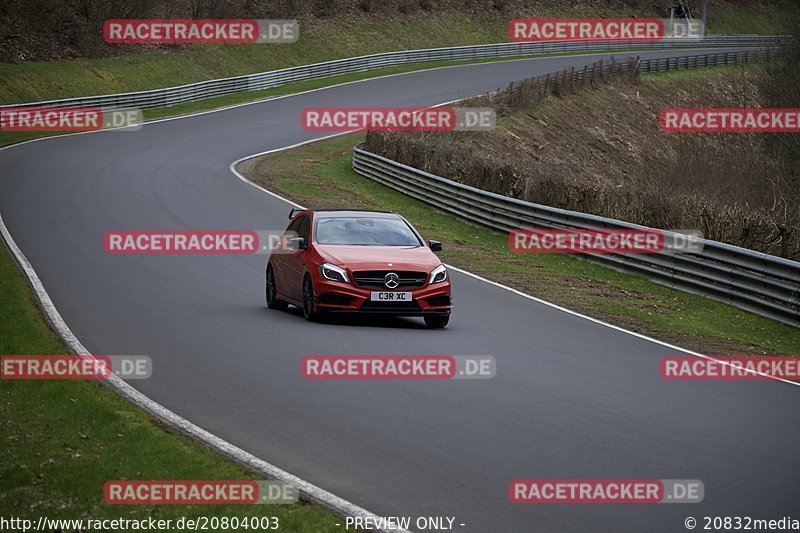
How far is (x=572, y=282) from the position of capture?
20.9 m

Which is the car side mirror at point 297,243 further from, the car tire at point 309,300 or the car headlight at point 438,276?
the car headlight at point 438,276

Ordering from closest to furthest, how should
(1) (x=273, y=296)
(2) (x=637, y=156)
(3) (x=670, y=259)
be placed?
(1) (x=273, y=296)
(3) (x=670, y=259)
(2) (x=637, y=156)

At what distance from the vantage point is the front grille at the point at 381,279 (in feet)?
49.9

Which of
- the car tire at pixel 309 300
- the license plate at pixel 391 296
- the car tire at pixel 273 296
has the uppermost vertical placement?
the license plate at pixel 391 296

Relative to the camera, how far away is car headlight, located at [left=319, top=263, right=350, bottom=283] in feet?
49.9

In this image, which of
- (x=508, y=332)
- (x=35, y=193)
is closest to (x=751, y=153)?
(x=35, y=193)

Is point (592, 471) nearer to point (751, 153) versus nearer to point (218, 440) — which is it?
point (218, 440)

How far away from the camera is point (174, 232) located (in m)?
23.8

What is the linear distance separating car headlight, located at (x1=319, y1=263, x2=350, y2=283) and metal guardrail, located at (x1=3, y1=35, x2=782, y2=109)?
31.2 m

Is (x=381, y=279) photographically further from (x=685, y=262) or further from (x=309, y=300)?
(x=685, y=262)

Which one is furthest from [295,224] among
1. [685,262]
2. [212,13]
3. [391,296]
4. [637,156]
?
[212,13]

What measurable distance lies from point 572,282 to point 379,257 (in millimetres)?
6289

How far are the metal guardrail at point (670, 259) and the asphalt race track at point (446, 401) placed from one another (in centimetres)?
344

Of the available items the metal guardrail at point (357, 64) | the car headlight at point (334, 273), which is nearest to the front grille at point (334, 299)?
the car headlight at point (334, 273)
